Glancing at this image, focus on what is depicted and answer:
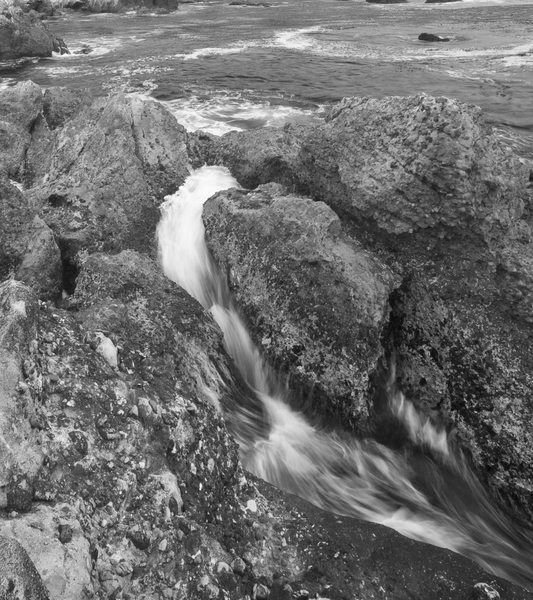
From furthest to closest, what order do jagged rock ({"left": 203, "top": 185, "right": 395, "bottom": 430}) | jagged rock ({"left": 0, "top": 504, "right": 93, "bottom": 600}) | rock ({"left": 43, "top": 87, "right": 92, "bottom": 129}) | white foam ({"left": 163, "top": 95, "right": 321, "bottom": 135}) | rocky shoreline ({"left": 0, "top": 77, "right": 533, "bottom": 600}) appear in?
1. white foam ({"left": 163, "top": 95, "right": 321, "bottom": 135})
2. rock ({"left": 43, "top": 87, "right": 92, "bottom": 129})
3. jagged rock ({"left": 203, "top": 185, "right": 395, "bottom": 430})
4. rocky shoreline ({"left": 0, "top": 77, "right": 533, "bottom": 600})
5. jagged rock ({"left": 0, "top": 504, "right": 93, "bottom": 600})

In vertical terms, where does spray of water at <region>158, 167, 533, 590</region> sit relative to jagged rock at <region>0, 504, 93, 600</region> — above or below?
below

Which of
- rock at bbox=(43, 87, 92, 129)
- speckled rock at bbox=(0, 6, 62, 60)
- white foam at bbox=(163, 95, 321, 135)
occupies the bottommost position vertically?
white foam at bbox=(163, 95, 321, 135)

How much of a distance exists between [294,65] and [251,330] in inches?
777

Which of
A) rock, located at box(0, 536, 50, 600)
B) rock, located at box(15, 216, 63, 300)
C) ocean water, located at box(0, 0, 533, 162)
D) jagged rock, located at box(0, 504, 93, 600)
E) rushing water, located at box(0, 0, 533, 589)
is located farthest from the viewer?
ocean water, located at box(0, 0, 533, 162)

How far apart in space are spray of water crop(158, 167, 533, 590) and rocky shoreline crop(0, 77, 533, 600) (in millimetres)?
255

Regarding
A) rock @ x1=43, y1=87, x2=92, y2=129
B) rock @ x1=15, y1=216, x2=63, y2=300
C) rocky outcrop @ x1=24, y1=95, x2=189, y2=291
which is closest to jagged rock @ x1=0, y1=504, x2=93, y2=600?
rock @ x1=15, y1=216, x2=63, y2=300

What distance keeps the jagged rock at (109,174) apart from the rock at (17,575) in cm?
574

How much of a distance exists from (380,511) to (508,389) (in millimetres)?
2150

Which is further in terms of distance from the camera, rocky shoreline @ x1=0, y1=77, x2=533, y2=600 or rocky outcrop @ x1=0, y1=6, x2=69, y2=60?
rocky outcrop @ x1=0, y1=6, x2=69, y2=60

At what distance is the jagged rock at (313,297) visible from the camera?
258 inches

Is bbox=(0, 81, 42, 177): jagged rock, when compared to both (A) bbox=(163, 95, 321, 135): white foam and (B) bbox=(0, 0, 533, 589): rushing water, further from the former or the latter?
(A) bbox=(163, 95, 321, 135): white foam

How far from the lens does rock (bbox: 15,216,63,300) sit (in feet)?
23.1

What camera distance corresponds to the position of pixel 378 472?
6359 mm

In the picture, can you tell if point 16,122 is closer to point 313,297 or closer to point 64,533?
point 313,297
